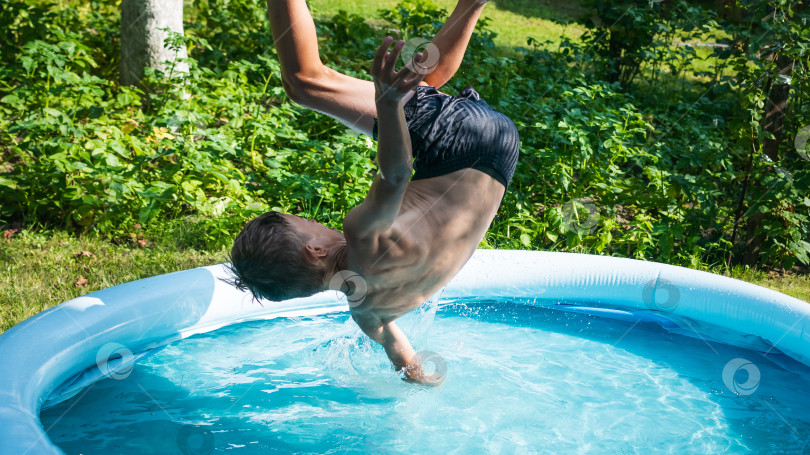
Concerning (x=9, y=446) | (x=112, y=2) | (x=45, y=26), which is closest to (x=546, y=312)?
(x=9, y=446)

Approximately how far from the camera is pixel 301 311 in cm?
406

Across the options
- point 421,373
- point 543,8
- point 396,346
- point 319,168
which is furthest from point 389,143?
point 543,8

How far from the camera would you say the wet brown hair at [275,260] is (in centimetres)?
244

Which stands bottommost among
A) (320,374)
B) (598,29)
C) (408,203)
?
(320,374)

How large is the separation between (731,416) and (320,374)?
181 cm

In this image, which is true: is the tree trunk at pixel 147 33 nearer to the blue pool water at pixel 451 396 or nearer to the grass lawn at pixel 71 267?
the grass lawn at pixel 71 267

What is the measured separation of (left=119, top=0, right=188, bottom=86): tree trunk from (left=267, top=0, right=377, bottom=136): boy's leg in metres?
3.44

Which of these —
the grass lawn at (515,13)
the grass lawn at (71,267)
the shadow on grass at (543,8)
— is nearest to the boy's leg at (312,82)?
the grass lawn at (71,267)

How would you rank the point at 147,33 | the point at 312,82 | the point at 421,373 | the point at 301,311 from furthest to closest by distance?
the point at 147,33 < the point at 301,311 < the point at 421,373 < the point at 312,82

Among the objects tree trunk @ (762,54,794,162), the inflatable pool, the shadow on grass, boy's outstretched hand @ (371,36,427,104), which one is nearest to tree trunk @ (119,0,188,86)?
the inflatable pool

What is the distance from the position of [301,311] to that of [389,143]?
2289 millimetres

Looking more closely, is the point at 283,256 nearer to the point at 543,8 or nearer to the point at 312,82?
the point at 312,82

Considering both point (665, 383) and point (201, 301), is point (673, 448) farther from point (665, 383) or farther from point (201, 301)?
point (201, 301)

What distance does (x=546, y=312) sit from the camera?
421cm
